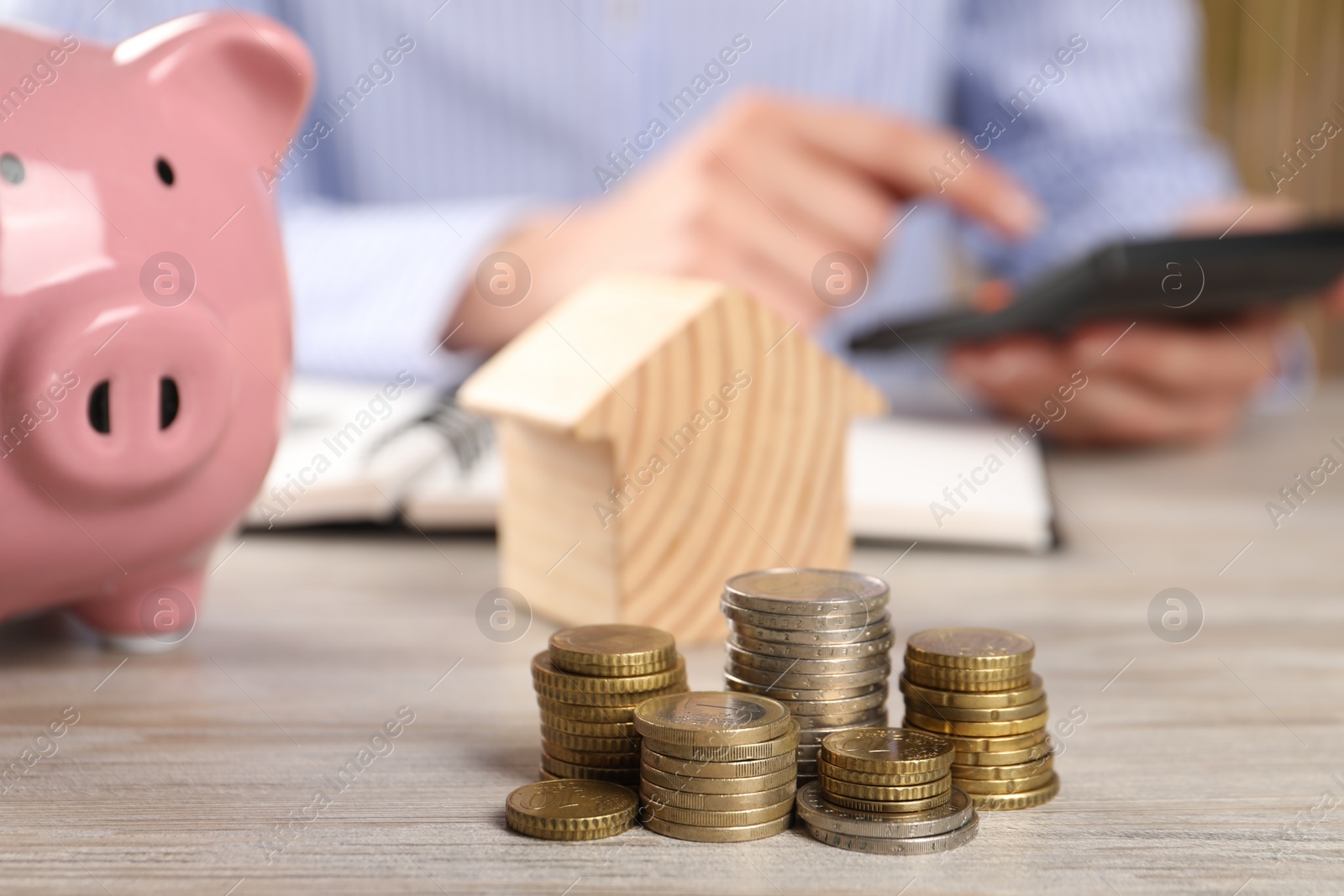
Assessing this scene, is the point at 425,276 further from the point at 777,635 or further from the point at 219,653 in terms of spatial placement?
the point at 777,635

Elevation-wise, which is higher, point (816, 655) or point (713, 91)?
point (713, 91)

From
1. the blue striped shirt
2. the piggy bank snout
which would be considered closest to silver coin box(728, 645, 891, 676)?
the piggy bank snout

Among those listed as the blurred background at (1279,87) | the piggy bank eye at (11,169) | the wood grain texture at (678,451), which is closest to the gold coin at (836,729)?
the wood grain texture at (678,451)

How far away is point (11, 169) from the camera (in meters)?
0.58

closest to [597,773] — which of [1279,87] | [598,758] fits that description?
[598,758]

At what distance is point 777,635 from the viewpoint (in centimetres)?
56

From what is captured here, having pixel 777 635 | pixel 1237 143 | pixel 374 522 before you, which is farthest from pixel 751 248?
pixel 1237 143

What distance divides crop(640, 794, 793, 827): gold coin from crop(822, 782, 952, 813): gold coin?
2 cm

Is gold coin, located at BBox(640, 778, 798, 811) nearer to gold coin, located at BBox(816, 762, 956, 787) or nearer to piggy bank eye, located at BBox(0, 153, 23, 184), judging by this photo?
gold coin, located at BBox(816, 762, 956, 787)

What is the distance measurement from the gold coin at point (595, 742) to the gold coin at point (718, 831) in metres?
0.05

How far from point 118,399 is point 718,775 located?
0.34 metres

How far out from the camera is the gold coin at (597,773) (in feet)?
1.77

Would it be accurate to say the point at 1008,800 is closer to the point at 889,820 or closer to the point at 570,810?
the point at 889,820

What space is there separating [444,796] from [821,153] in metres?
1.05
